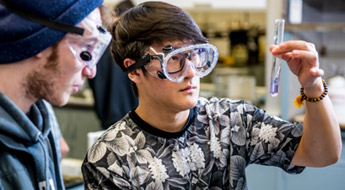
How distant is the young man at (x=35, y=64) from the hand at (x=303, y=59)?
50cm

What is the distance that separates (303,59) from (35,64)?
70 centimetres

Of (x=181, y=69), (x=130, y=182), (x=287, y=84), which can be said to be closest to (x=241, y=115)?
(x=181, y=69)

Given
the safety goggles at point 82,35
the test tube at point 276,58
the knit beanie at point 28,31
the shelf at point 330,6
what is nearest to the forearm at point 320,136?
the test tube at point 276,58

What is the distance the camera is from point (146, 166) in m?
1.43

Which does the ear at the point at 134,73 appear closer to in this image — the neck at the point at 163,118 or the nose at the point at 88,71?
the neck at the point at 163,118

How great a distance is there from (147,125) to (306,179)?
2.77 feet

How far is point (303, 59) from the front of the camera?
1236 mm

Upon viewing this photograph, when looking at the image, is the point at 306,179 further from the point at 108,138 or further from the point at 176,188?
the point at 108,138

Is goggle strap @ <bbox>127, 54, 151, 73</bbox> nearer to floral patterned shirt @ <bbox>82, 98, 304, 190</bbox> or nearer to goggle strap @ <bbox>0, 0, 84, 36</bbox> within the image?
floral patterned shirt @ <bbox>82, 98, 304, 190</bbox>

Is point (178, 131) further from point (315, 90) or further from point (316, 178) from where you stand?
point (316, 178)

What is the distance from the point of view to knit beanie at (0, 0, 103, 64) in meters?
1.19

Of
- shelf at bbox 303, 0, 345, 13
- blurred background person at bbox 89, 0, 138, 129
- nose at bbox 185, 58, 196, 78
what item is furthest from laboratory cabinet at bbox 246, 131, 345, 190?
blurred background person at bbox 89, 0, 138, 129

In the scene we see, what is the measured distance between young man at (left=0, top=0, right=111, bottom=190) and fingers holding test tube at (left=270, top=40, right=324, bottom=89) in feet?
1.63

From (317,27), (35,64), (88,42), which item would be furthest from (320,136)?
(317,27)
